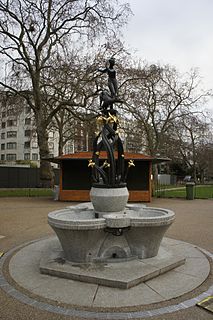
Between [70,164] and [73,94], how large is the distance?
6.02 m

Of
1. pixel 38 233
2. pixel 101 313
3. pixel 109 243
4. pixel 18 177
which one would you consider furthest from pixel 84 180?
pixel 18 177

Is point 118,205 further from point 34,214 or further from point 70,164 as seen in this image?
point 70,164

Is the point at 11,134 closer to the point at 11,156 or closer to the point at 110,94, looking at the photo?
the point at 11,156

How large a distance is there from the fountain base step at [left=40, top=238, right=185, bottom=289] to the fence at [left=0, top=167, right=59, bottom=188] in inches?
973

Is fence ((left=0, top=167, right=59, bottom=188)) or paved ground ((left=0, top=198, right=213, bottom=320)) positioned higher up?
fence ((left=0, top=167, right=59, bottom=188))

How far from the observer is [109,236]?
548cm

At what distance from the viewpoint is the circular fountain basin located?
16.5 feet

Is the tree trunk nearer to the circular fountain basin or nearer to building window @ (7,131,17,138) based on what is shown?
the circular fountain basin

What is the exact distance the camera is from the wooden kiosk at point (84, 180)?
17.2 metres

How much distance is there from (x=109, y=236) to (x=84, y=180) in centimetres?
1218

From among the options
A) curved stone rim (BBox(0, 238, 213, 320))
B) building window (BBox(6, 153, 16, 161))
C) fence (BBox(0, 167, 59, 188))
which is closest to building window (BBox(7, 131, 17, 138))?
building window (BBox(6, 153, 16, 161))

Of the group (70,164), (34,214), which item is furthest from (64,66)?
(34,214)

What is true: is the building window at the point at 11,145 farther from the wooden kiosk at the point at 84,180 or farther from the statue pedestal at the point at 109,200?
the statue pedestal at the point at 109,200

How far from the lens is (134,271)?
481 centimetres
